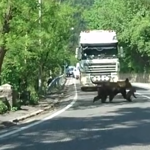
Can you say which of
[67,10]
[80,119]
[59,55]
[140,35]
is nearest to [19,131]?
[80,119]

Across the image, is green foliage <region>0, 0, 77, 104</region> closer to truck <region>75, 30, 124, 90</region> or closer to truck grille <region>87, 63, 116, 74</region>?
truck <region>75, 30, 124, 90</region>

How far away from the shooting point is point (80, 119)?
17828mm

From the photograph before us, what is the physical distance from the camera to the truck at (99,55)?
3509 centimetres

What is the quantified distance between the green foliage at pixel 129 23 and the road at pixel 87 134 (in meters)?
42.5

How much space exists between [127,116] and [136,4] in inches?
1859

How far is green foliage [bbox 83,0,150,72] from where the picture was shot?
62.0m

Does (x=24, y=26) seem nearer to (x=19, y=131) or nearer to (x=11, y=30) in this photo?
(x=11, y=30)

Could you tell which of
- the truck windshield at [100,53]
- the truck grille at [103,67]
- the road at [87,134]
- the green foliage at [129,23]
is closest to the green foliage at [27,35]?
the truck windshield at [100,53]

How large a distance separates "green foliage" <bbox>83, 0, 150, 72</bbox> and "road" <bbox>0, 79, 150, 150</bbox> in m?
42.5

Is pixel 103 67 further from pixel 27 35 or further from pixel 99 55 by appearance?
pixel 27 35

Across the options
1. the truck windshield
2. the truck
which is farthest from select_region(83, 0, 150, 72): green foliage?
the truck windshield

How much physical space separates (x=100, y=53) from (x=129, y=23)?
28.7 meters

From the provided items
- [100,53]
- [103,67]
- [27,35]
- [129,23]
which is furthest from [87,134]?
[129,23]

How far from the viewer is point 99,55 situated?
3556 centimetres
